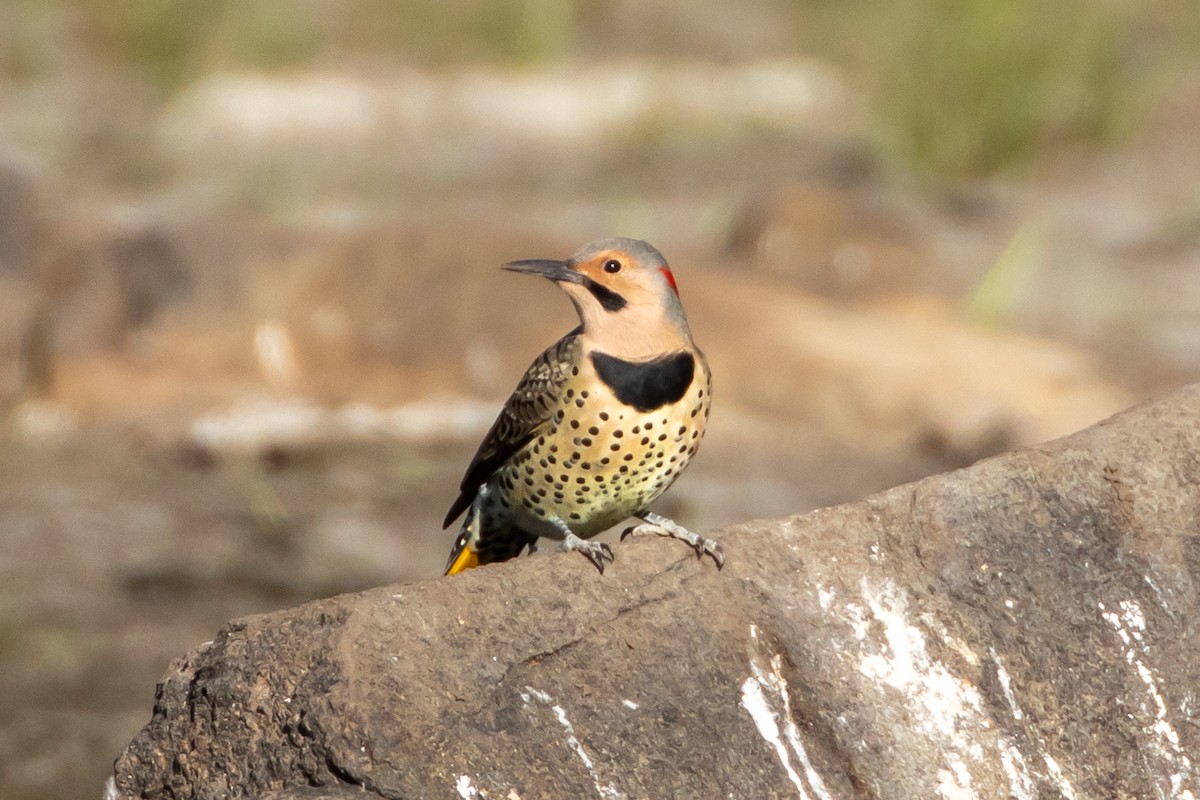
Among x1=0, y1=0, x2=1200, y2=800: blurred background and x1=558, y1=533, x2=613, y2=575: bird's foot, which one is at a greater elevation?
x1=558, y1=533, x2=613, y2=575: bird's foot

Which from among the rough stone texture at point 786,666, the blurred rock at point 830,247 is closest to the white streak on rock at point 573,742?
the rough stone texture at point 786,666

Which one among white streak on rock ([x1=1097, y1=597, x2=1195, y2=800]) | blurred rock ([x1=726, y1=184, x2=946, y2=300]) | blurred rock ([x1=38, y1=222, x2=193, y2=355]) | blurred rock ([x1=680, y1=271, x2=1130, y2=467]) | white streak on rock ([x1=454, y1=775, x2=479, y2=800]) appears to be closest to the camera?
white streak on rock ([x1=454, y1=775, x2=479, y2=800])

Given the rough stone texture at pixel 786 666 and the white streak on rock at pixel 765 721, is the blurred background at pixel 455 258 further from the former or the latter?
the white streak on rock at pixel 765 721

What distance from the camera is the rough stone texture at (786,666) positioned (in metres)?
4.07

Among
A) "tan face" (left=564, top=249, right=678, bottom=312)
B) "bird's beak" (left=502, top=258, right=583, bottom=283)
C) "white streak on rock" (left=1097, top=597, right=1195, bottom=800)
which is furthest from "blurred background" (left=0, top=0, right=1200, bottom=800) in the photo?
"white streak on rock" (left=1097, top=597, right=1195, bottom=800)

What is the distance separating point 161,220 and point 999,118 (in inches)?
257

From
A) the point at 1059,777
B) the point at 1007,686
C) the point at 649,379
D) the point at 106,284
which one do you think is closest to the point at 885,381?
the point at 106,284

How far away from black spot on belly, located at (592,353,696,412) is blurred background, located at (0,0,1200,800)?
3213 millimetres

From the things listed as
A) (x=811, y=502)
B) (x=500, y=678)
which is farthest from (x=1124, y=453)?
(x=811, y=502)

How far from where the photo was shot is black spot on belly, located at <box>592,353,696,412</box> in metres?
5.02

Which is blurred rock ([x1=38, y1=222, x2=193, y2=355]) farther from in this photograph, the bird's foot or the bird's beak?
the bird's foot

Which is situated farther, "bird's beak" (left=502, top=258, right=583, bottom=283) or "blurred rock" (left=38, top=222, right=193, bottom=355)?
"blurred rock" (left=38, top=222, right=193, bottom=355)

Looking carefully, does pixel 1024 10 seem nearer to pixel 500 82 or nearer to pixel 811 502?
pixel 500 82

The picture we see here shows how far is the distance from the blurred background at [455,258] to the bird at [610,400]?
9.61ft
